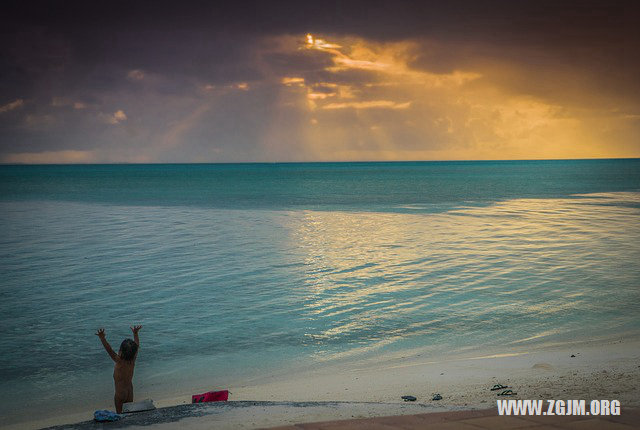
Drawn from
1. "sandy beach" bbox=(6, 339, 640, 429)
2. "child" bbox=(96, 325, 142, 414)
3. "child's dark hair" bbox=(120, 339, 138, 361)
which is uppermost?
"child's dark hair" bbox=(120, 339, 138, 361)

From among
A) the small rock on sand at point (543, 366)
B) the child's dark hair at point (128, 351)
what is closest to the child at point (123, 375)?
the child's dark hair at point (128, 351)

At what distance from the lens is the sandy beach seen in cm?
848

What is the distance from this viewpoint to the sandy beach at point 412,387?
8.48m

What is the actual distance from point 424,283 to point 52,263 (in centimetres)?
1752

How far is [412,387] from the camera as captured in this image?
36.4 feet

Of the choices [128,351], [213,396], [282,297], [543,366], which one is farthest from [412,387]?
[282,297]

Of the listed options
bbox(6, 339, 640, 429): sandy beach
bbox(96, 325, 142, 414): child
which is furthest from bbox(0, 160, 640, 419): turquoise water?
bbox(96, 325, 142, 414): child

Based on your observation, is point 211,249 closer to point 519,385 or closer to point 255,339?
point 255,339

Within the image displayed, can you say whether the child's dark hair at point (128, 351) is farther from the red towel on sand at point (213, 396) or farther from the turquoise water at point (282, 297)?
the turquoise water at point (282, 297)

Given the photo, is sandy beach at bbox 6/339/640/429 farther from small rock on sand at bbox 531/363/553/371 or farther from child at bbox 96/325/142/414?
child at bbox 96/325/142/414

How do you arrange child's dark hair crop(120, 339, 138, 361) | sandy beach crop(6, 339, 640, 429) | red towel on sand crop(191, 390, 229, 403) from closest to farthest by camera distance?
1. sandy beach crop(6, 339, 640, 429)
2. red towel on sand crop(191, 390, 229, 403)
3. child's dark hair crop(120, 339, 138, 361)

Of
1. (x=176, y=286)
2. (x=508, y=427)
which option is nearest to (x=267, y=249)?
(x=176, y=286)

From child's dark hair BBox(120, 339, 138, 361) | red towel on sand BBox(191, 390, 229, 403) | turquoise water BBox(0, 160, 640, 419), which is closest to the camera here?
red towel on sand BBox(191, 390, 229, 403)

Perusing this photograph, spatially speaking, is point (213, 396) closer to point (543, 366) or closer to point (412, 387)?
point (412, 387)
